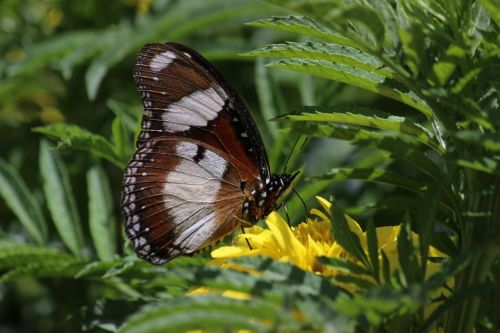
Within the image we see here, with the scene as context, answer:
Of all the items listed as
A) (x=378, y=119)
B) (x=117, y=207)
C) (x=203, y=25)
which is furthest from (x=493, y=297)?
(x=117, y=207)

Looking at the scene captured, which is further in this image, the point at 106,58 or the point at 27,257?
the point at 106,58

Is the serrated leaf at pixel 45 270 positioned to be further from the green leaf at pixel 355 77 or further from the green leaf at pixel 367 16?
the green leaf at pixel 367 16

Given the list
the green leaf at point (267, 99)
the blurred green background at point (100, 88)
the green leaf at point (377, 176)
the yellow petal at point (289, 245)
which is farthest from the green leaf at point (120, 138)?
the green leaf at point (377, 176)

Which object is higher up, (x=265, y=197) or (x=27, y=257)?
(x=265, y=197)

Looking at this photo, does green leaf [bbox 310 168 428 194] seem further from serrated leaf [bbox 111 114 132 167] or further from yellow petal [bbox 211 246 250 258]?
serrated leaf [bbox 111 114 132 167]

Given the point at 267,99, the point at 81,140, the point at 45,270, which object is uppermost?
the point at 267,99

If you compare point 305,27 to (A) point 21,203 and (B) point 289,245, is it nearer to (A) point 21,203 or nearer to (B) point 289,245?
(B) point 289,245

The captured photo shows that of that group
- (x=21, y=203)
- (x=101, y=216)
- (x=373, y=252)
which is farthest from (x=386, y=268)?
(x=21, y=203)

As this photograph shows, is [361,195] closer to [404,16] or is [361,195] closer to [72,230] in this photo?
[72,230]
